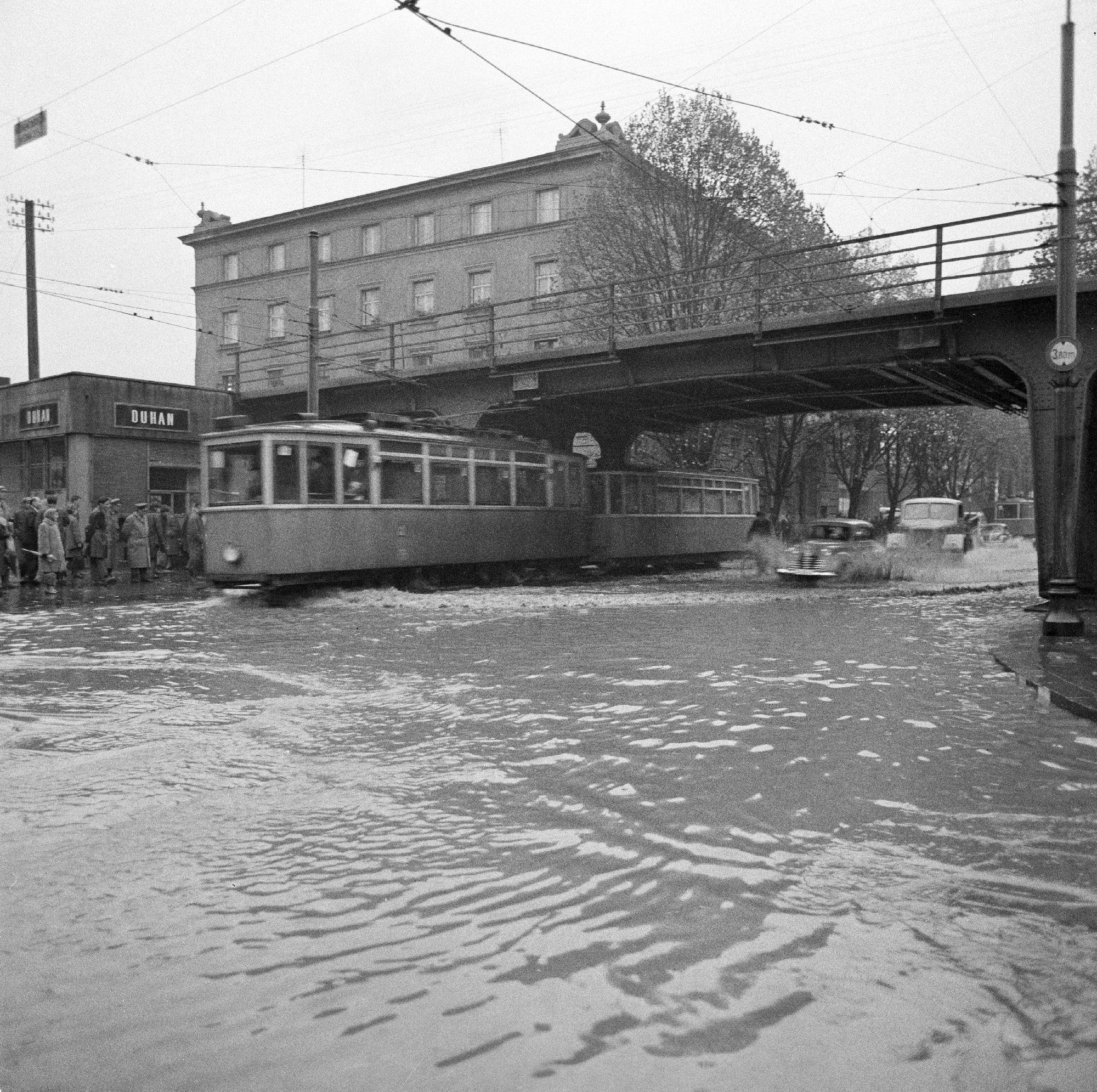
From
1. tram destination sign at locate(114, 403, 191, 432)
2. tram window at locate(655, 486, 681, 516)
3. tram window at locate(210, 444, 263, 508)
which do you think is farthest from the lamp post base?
tram destination sign at locate(114, 403, 191, 432)

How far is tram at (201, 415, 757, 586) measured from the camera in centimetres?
1936

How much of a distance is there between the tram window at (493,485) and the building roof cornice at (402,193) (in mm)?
19915

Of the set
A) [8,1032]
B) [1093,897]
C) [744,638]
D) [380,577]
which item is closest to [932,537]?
[380,577]

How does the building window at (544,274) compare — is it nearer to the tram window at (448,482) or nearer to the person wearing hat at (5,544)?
the tram window at (448,482)

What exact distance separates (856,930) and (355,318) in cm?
5522

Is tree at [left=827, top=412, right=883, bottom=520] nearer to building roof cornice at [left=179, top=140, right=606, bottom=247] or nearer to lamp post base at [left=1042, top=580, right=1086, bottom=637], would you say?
building roof cornice at [left=179, top=140, right=606, bottom=247]

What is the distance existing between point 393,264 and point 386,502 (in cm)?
3660

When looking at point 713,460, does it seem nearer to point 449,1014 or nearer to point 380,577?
point 380,577

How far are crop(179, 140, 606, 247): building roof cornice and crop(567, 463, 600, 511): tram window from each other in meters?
16.8

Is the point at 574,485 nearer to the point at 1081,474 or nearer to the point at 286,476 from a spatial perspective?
the point at 286,476

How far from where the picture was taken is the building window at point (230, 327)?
60344mm

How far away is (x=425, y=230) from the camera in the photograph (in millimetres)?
54469

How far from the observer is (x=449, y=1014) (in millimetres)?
3279

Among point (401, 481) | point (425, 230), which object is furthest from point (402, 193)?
point (401, 481)
